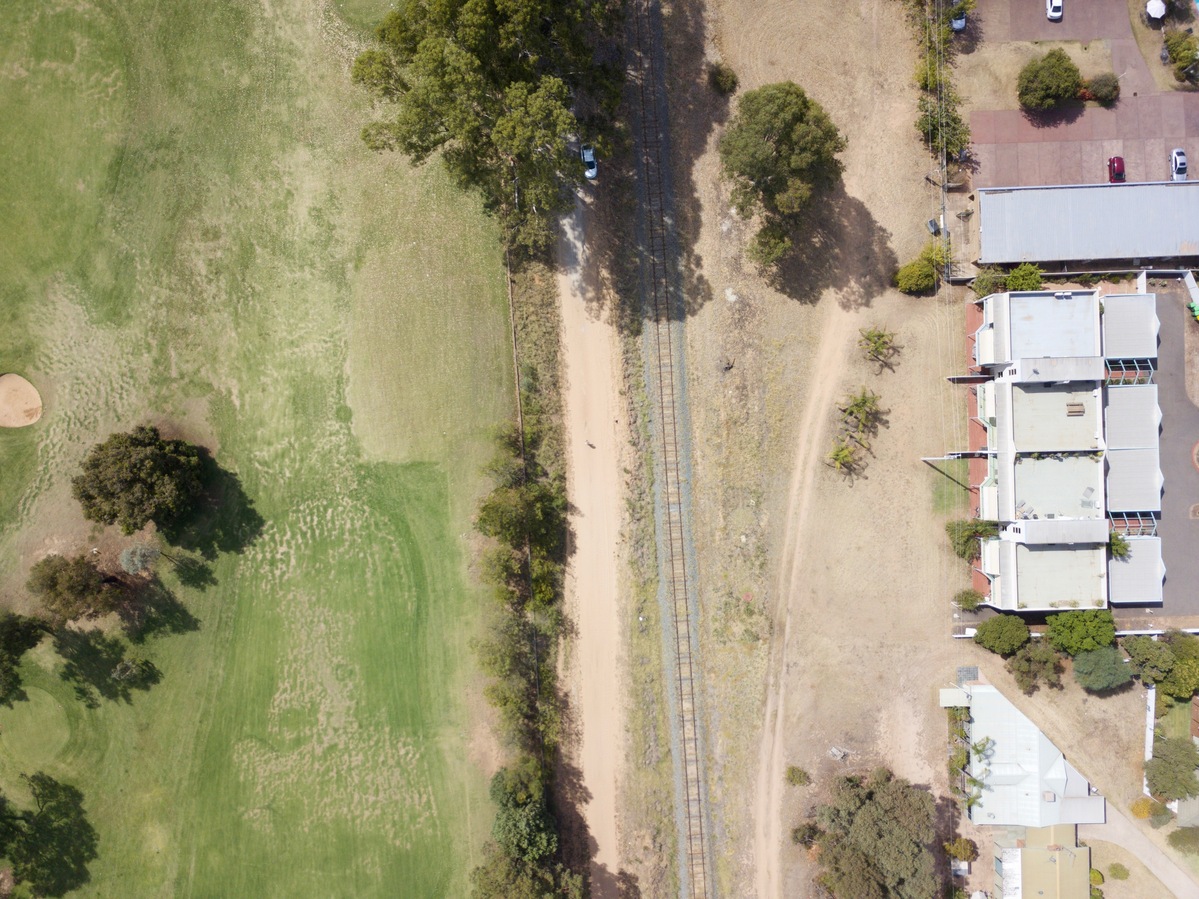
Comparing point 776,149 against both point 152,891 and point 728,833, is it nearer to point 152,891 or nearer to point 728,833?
point 728,833

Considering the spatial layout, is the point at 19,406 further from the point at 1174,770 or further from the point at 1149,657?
the point at 1174,770

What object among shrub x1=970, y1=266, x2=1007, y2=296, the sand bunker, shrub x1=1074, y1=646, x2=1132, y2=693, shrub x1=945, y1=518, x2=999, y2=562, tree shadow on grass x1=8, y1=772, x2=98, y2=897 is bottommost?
tree shadow on grass x1=8, y1=772, x2=98, y2=897

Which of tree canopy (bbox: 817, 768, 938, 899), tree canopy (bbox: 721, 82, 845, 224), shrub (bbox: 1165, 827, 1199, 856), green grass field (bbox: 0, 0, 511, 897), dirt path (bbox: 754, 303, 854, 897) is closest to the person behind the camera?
tree canopy (bbox: 721, 82, 845, 224)

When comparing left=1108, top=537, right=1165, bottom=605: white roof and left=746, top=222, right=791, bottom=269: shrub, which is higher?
left=746, top=222, right=791, bottom=269: shrub

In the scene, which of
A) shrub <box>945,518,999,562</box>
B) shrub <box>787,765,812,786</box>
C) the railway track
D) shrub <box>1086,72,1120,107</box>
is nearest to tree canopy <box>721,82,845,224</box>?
the railway track

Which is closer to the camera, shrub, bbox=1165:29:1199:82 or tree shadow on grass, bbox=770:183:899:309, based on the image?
shrub, bbox=1165:29:1199:82

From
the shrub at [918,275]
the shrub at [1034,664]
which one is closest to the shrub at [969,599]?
the shrub at [1034,664]

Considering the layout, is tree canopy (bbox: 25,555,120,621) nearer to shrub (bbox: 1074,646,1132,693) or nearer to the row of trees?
the row of trees
